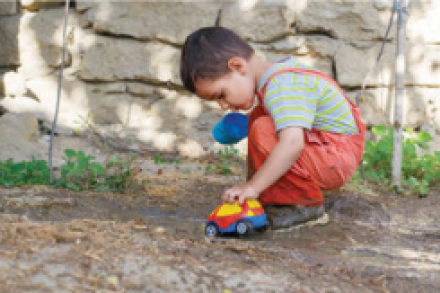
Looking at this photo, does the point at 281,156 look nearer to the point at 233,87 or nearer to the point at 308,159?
the point at 308,159

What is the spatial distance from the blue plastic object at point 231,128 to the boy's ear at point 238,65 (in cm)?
47

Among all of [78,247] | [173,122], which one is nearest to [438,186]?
[173,122]

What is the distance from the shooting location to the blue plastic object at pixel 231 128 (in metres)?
2.79

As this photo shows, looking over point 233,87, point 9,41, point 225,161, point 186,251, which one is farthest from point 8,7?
point 186,251

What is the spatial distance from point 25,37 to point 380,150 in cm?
360

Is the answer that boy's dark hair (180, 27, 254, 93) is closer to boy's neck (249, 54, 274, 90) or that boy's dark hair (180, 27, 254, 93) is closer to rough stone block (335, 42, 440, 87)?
boy's neck (249, 54, 274, 90)

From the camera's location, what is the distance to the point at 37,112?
16.4 ft

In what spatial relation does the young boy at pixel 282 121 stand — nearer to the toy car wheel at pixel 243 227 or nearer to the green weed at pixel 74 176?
the toy car wheel at pixel 243 227

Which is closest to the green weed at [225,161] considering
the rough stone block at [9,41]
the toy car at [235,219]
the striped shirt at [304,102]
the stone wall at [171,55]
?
the stone wall at [171,55]

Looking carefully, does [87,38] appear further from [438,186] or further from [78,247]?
[78,247]

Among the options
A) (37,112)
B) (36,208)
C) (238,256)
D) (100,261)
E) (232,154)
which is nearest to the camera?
(100,261)

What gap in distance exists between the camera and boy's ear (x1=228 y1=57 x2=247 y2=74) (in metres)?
2.34

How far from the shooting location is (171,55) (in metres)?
5.07

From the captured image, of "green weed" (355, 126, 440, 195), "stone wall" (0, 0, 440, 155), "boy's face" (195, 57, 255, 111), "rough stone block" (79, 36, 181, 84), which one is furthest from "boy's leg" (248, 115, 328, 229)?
"rough stone block" (79, 36, 181, 84)
